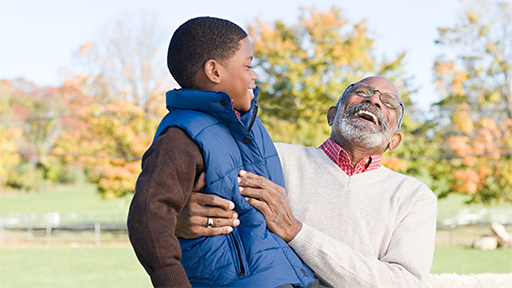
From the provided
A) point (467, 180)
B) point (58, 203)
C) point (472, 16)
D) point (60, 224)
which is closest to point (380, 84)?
point (467, 180)

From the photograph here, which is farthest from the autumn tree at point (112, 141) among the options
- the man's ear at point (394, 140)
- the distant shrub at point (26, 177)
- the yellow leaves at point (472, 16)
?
the man's ear at point (394, 140)

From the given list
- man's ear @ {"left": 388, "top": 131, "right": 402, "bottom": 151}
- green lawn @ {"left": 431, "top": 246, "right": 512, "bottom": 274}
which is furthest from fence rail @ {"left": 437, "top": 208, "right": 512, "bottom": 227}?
man's ear @ {"left": 388, "top": 131, "right": 402, "bottom": 151}

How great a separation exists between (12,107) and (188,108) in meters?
25.1

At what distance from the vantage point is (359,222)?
7.36 ft

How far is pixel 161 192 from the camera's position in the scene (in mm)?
1433

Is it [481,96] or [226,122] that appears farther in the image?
[481,96]

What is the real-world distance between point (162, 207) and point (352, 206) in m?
1.12

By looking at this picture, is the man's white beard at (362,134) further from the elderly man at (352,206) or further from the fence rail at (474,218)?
the fence rail at (474,218)

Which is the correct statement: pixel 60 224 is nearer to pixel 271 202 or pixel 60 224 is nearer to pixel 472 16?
pixel 472 16

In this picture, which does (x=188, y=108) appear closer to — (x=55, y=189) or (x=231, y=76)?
(x=231, y=76)

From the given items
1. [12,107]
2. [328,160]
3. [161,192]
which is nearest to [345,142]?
[328,160]

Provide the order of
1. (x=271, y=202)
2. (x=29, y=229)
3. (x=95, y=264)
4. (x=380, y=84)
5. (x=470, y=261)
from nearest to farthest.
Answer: (x=271, y=202) < (x=380, y=84) < (x=470, y=261) < (x=95, y=264) < (x=29, y=229)

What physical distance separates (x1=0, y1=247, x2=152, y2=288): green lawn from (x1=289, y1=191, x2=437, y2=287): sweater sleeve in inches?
418

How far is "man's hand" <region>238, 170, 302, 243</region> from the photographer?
173cm
